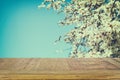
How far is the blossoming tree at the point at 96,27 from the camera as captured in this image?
3.67m

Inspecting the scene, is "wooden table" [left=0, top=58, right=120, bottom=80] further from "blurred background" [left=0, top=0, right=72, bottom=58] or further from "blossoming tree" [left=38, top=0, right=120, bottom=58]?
"blossoming tree" [left=38, top=0, right=120, bottom=58]

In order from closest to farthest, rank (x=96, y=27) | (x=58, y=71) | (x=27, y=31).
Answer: (x=58, y=71) < (x=27, y=31) < (x=96, y=27)

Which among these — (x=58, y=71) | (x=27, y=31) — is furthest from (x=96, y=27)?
(x=58, y=71)

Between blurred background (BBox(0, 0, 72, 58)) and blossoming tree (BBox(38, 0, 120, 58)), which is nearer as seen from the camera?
blurred background (BBox(0, 0, 72, 58))

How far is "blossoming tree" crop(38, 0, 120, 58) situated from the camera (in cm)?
367

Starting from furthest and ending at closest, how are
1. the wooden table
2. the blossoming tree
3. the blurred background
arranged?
the blossoming tree < the blurred background < the wooden table

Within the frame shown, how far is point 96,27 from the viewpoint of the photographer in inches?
150

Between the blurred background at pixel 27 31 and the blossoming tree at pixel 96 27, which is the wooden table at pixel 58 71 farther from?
the blossoming tree at pixel 96 27

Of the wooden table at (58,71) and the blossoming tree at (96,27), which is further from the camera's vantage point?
the blossoming tree at (96,27)

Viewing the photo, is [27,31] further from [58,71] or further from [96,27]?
[58,71]

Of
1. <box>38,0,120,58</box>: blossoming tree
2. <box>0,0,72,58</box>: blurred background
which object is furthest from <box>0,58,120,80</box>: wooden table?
<box>38,0,120,58</box>: blossoming tree

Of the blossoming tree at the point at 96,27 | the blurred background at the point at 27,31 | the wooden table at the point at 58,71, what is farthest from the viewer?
the blossoming tree at the point at 96,27

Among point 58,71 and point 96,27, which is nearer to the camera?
point 58,71

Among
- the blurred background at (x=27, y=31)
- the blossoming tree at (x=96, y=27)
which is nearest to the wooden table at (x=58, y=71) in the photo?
the blurred background at (x=27, y=31)
